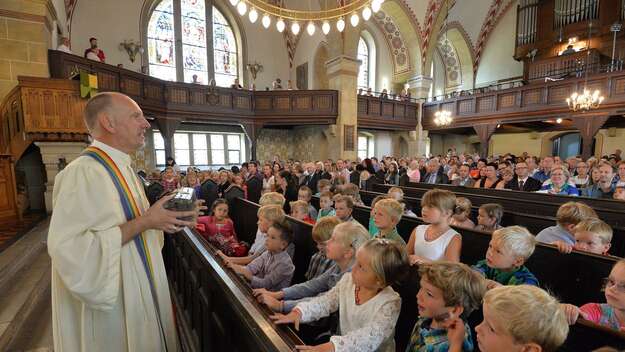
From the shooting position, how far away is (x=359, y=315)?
5.45 ft

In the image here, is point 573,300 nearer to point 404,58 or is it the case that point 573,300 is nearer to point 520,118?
point 520,118

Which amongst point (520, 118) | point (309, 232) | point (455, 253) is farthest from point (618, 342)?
point (520, 118)

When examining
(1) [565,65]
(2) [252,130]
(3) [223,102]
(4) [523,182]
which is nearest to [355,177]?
(4) [523,182]

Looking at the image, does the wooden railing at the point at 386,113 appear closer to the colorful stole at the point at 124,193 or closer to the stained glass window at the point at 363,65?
the stained glass window at the point at 363,65

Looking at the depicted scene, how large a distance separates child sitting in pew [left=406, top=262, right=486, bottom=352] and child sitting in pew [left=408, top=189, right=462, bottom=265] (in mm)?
1072

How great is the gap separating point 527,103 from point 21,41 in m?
16.4

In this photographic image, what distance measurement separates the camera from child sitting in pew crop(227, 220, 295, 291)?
2578mm

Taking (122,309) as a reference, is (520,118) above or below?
above

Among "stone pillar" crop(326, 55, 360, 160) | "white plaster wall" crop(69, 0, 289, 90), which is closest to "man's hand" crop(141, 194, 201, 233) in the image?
"stone pillar" crop(326, 55, 360, 160)

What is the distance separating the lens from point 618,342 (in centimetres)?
131

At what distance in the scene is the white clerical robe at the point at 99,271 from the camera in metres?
1.34

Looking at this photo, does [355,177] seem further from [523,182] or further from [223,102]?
[223,102]

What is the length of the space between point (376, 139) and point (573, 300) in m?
15.7

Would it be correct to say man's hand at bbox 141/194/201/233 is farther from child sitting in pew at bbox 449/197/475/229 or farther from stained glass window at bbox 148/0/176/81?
stained glass window at bbox 148/0/176/81
